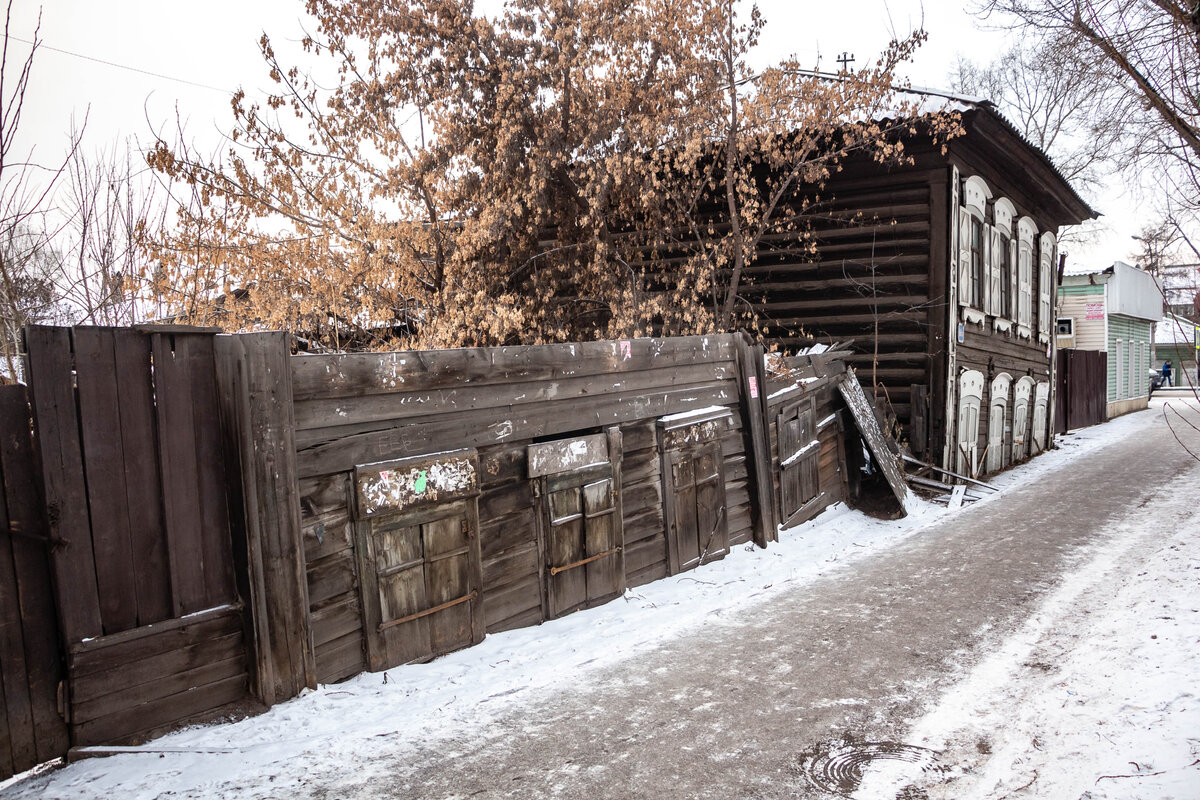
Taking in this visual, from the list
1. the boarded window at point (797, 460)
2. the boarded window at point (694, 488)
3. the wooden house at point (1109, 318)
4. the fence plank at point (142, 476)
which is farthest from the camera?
the wooden house at point (1109, 318)

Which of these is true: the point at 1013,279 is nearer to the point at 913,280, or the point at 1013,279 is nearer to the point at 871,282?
the point at 913,280

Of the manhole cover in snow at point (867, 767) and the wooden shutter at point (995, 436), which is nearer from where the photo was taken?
the manhole cover in snow at point (867, 767)

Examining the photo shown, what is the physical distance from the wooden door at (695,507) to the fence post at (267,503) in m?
3.46

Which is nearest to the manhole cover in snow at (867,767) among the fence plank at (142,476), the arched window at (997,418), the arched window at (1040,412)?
the fence plank at (142,476)

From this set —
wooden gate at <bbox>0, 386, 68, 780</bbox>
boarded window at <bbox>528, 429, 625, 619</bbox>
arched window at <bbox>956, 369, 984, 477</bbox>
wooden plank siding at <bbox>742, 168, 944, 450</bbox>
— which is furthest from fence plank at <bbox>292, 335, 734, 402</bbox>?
arched window at <bbox>956, 369, 984, 477</bbox>

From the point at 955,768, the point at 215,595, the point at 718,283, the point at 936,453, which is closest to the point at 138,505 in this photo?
the point at 215,595

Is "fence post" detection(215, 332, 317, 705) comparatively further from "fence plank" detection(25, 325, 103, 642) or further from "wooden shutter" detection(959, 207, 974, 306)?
"wooden shutter" detection(959, 207, 974, 306)

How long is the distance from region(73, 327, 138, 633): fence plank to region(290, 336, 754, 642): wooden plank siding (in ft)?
2.82

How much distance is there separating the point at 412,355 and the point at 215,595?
1683 mm

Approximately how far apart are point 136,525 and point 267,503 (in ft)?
1.89

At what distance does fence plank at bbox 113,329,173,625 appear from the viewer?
3.65 m

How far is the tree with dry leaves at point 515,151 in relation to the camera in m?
9.73

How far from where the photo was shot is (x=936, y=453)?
1223 centimetres

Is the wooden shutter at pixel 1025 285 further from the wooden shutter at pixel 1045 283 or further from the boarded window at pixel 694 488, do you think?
the boarded window at pixel 694 488
